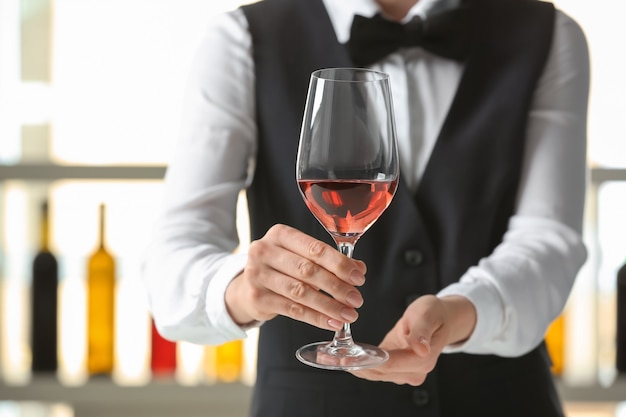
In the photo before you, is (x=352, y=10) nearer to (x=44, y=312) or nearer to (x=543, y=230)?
(x=543, y=230)

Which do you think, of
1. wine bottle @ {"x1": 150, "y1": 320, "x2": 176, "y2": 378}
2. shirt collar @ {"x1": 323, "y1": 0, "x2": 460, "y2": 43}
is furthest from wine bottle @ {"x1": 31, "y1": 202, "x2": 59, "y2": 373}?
shirt collar @ {"x1": 323, "y1": 0, "x2": 460, "y2": 43}

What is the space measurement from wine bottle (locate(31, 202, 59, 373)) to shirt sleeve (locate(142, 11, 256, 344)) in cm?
82

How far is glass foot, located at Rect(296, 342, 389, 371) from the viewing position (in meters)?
0.93

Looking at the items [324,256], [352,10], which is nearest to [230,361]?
[352,10]

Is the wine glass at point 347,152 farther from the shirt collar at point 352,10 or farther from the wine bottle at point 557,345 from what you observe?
the wine bottle at point 557,345

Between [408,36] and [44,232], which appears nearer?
[408,36]

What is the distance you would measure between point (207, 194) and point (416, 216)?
32 cm

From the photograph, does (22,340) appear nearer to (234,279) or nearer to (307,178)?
(234,279)

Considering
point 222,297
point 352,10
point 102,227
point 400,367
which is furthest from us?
point 102,227

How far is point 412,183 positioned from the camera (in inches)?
54.6

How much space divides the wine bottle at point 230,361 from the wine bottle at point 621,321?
0.93 m

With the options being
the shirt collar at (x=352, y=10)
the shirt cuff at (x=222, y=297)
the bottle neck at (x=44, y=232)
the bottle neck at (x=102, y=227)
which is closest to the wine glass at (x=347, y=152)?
the shirt cuff at (x=222, y=297)

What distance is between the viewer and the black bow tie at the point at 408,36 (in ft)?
4.51

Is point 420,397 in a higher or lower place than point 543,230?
lower
